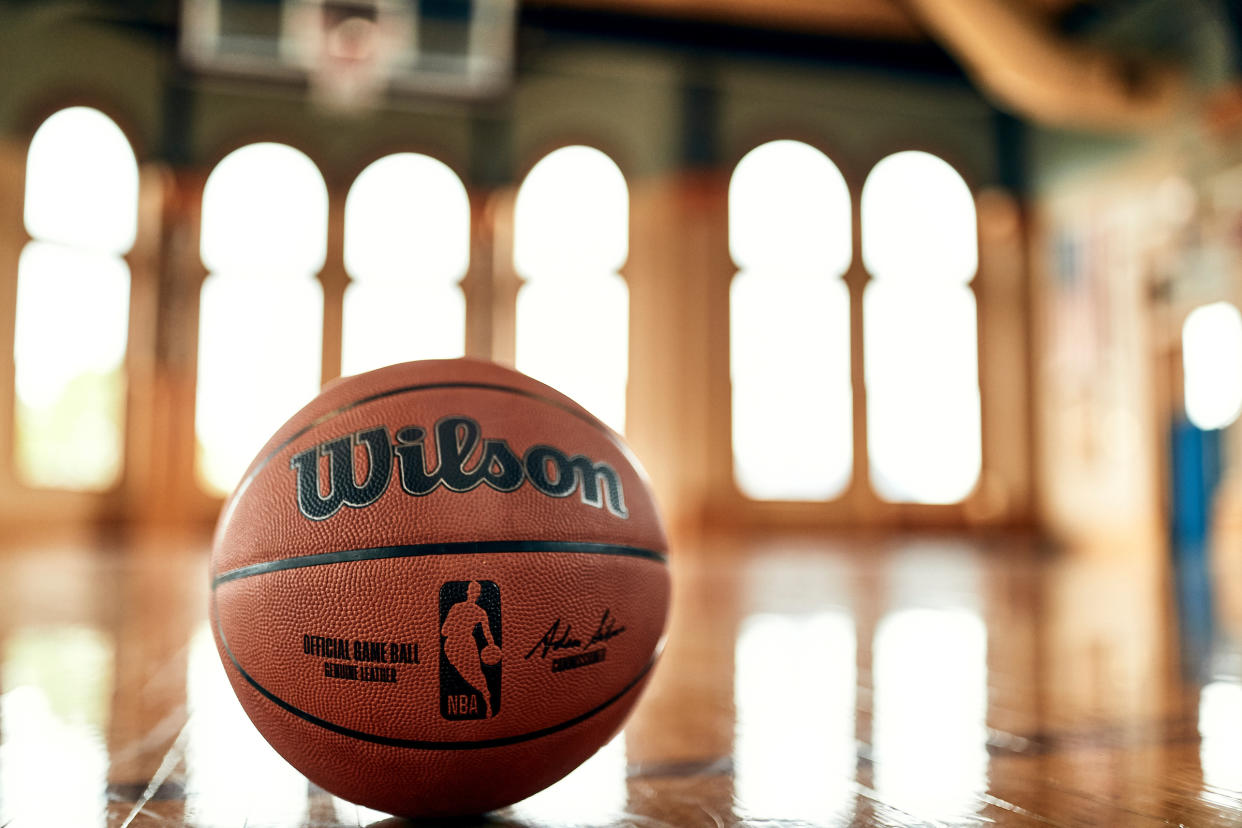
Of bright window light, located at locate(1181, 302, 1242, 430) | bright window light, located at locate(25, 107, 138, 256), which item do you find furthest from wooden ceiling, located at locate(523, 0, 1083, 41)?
bright window light, located at locate(25, 107, 138, 256)

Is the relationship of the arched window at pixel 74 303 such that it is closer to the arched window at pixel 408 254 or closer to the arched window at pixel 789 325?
the arched window at pixel 408 254

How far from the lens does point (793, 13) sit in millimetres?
9266

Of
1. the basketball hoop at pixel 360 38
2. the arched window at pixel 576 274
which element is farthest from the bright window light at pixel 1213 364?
the basketball hoop at pixel 360 38

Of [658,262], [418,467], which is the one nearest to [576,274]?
[658,262]

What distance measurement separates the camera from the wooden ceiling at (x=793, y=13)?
29.7 feet

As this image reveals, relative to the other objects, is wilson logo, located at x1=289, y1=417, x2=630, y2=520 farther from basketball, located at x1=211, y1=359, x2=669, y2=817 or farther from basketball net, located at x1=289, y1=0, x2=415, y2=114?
basketball net, located at x1=289, y1=0, x2=415, y2=114

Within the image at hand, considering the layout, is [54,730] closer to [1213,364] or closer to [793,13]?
[1213,364]

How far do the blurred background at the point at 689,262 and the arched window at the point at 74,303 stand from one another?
0.03 meters

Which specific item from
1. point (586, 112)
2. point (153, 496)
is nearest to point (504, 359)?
point (586, 112)

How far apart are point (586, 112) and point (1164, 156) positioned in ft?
15.4

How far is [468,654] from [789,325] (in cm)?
872

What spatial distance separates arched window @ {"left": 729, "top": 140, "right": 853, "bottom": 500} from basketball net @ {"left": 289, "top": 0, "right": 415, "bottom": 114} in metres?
3.48

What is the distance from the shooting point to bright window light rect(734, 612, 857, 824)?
1.17 meters

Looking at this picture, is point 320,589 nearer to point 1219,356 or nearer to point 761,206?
point 1219,356
